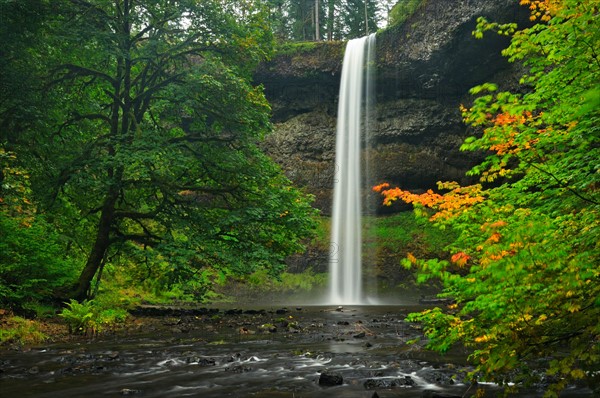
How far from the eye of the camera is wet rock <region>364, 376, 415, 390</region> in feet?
22.3

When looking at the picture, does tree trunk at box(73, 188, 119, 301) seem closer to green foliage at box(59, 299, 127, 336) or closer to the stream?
green foliage at box(59, 299, 127, 336)

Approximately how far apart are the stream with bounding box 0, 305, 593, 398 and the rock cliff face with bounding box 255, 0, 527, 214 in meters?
27.8

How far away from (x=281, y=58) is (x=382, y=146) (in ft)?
40.9

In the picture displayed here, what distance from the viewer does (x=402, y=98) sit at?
40.0 metres

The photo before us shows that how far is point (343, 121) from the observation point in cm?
3994

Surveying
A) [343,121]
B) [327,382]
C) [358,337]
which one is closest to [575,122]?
[327,382]

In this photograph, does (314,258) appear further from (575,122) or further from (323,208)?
(575,122)

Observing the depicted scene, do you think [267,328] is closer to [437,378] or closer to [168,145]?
[168,145]


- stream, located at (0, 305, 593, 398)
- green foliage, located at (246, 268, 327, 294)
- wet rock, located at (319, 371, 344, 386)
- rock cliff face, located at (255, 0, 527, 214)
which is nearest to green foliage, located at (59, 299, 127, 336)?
stream, located at (0, 305, 593, 398)

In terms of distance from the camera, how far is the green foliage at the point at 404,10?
35947 millimetres

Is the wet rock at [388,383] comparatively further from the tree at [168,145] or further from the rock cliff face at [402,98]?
the rock cliff face at [402,98]

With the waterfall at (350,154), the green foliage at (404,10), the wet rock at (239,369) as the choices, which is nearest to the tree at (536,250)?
the wet rock at (239,369)

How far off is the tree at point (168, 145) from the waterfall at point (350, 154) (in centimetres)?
2064

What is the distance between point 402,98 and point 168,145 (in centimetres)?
3038
